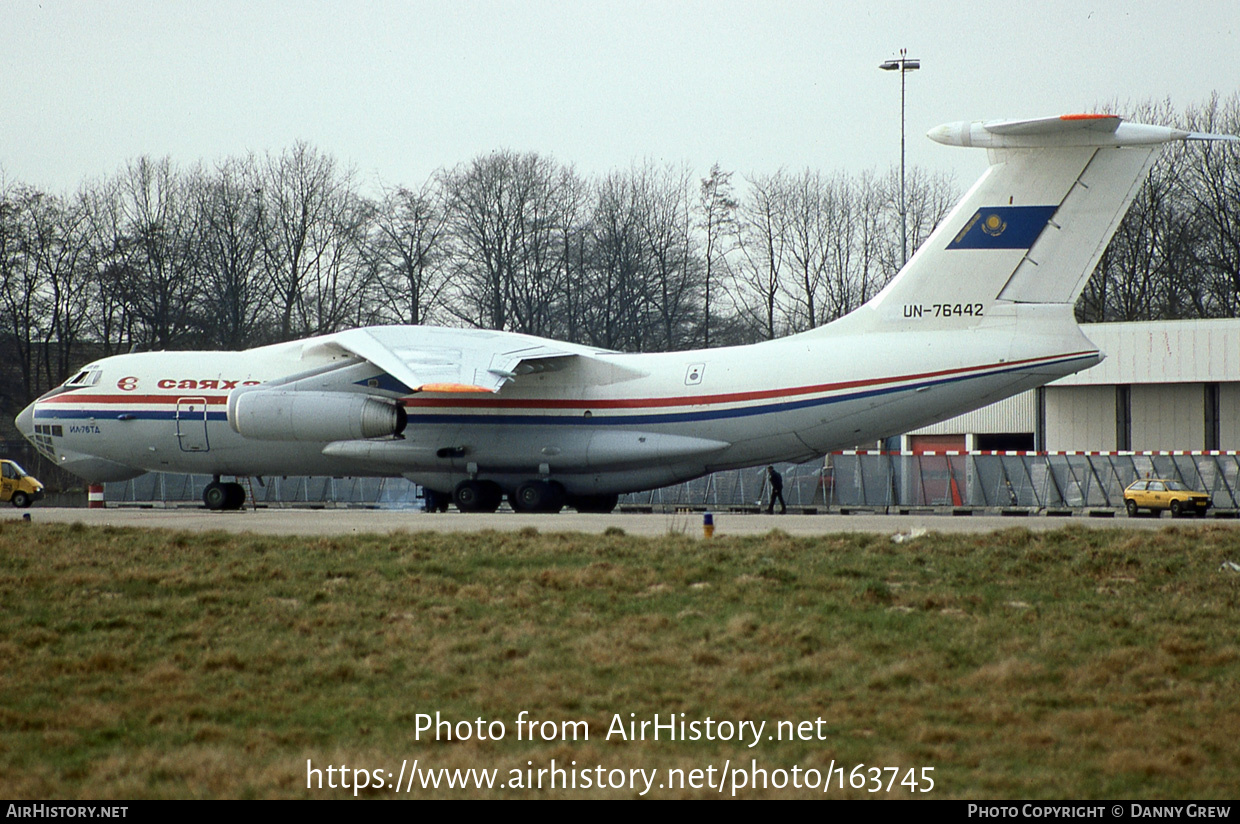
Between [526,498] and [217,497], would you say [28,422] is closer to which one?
[217,497]

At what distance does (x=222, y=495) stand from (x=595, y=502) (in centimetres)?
726

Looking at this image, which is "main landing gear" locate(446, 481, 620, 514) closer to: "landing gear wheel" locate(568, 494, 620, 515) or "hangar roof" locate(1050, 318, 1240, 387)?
"landing gear wheel" locate(568, 494, 620, 515)

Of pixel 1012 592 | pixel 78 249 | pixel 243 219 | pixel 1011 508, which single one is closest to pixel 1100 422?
pixel 1011 508

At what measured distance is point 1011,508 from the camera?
29.6 meters

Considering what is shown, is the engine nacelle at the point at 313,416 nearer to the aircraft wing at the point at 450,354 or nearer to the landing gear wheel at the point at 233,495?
the aircraft wing at the point at 450,354

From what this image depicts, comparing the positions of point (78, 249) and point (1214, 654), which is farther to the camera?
point (78, 249)

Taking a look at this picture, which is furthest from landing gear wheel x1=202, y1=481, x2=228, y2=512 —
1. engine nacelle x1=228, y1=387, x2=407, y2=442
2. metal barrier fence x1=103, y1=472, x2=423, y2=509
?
metal barrier fence x1=103, y1=472, x2=423, y2=509

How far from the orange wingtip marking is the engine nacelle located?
7.28 feet

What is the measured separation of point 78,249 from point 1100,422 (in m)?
39.5

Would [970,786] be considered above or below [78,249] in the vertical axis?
below

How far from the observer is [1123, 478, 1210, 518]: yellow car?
2858 centimetres

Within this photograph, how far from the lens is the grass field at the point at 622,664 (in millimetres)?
5797

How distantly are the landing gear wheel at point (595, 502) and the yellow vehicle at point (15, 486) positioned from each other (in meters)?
20.6
